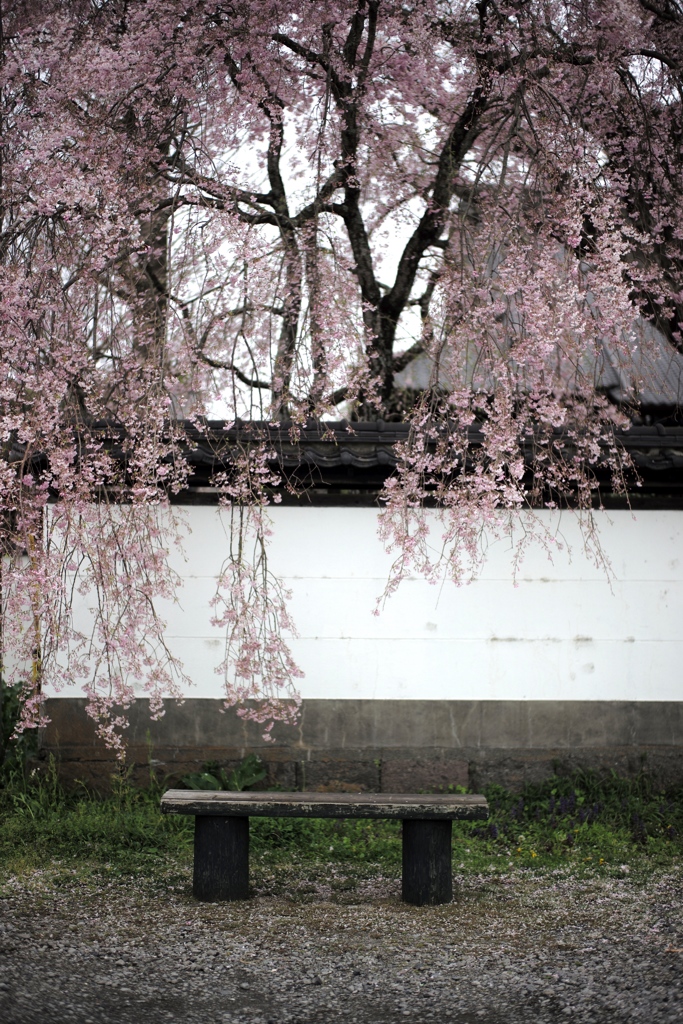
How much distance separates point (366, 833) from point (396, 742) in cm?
72

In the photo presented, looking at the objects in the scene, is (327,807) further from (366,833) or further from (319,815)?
(366,833)

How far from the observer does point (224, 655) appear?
7.33 meters

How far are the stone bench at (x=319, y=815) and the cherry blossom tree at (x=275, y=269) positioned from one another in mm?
1213

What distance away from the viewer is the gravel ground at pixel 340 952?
424 centimetres

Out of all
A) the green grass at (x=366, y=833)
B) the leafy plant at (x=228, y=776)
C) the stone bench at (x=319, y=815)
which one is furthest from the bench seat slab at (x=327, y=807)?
the leafy plant at (x=228, y=776)

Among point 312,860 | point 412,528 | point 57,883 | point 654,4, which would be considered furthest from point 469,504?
point 654,4

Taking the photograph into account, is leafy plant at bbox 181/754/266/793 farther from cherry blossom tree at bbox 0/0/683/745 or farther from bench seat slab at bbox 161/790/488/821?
bench seat slab at bbox 161/790/488/821

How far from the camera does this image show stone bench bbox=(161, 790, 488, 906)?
5.51 m

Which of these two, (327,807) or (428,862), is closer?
(327,807)

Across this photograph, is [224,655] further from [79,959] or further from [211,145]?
[211,145]

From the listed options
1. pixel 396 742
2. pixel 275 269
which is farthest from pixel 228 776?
pixel 275 269

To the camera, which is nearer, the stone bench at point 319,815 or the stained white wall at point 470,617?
the stone bench at point 319,815

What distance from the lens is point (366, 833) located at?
6867mm

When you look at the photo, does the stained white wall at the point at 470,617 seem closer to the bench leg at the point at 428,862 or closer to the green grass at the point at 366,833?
the green grass at the point at 366,833
